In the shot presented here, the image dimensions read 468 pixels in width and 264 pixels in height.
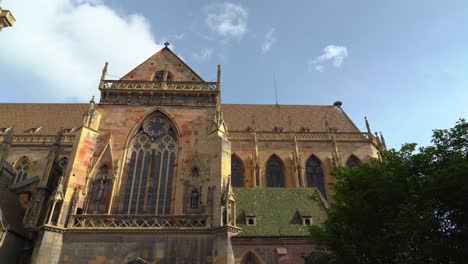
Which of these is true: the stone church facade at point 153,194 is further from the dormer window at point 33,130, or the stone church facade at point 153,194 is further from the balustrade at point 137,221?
the dormer window at point 33,130

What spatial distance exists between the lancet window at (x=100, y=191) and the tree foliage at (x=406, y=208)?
967 cm

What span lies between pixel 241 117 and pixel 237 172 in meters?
7.00

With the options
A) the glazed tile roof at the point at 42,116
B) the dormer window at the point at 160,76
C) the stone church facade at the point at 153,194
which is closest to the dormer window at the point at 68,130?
the glazed tile roof at the point at 42,116

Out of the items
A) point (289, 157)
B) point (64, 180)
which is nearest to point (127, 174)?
point (64, 180)

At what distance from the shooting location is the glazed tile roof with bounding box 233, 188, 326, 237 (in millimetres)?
15406

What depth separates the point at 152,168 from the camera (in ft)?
54.5

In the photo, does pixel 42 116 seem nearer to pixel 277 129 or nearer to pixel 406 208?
pixel 277 129

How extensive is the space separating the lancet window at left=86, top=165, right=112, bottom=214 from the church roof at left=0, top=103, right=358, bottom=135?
13.0 meters

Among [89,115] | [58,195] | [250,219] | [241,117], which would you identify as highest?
[241,117]

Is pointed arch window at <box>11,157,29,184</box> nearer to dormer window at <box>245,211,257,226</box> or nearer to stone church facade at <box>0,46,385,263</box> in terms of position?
stone church facade at <box>0,46,385,263</box>

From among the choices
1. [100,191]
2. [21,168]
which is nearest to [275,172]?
[100,191]

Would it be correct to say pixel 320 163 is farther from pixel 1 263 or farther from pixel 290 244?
pixel 1 263

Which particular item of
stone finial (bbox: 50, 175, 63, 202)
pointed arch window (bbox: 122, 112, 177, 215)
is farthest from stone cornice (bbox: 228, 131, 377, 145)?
stone finial (bbox: 50, 175, 63, 202)

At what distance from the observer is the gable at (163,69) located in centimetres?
2003
